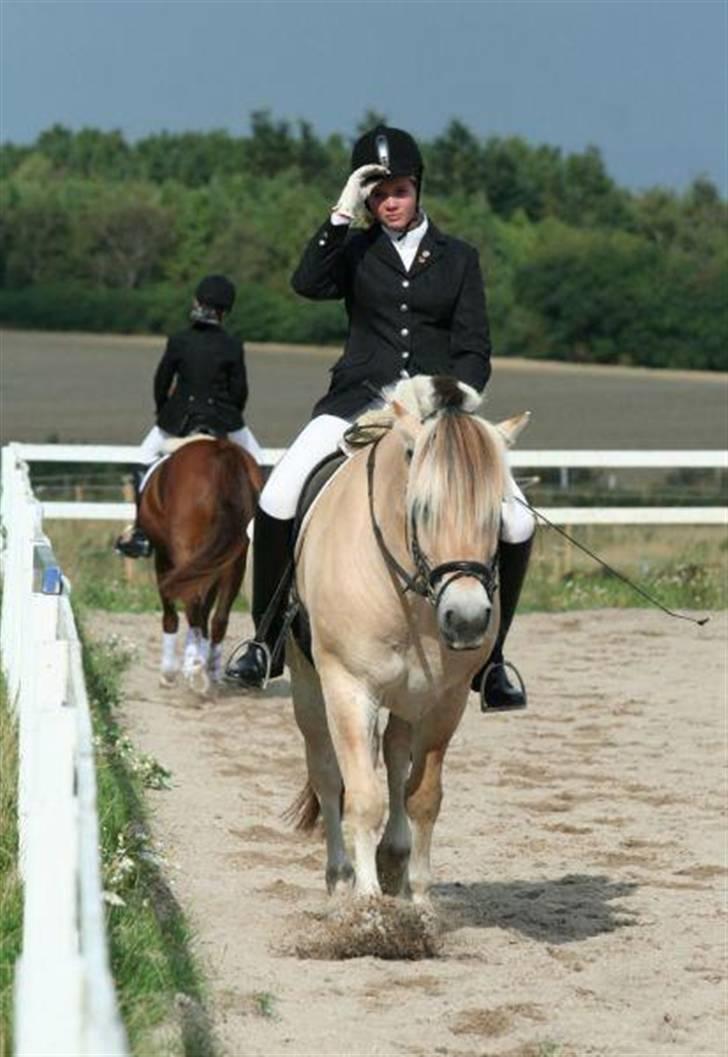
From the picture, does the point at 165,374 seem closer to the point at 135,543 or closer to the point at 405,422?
the point at 135,543

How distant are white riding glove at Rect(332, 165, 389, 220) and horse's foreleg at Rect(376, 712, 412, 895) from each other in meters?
1.77

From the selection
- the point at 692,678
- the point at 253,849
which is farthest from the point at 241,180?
the point at 253,849

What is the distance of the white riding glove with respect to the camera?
7.67 m

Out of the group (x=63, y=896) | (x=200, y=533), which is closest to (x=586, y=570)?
(x=200, y=533)

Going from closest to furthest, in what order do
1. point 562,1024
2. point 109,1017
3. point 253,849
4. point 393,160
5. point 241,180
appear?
point 109,1017 → point 562,1024 → point 393,160 → point 253,849 → point 241,180

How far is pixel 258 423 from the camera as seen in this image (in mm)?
35156

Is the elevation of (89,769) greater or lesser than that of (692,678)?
greater

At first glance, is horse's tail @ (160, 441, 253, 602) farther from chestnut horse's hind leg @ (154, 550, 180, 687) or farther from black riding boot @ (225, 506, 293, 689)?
black riding boot @ (225, 506, 293, 689)

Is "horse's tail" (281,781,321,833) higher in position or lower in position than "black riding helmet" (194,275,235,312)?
lower

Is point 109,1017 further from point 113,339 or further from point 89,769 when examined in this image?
point 113,339

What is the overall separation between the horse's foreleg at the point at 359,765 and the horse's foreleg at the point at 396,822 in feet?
1.96

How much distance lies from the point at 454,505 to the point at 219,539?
7.74 meters

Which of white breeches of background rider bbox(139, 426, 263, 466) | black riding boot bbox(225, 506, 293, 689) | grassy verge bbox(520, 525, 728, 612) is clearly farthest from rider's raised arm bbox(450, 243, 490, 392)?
grassy verge bbox(520, 525, 728, 612)

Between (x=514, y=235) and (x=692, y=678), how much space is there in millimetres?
45034
